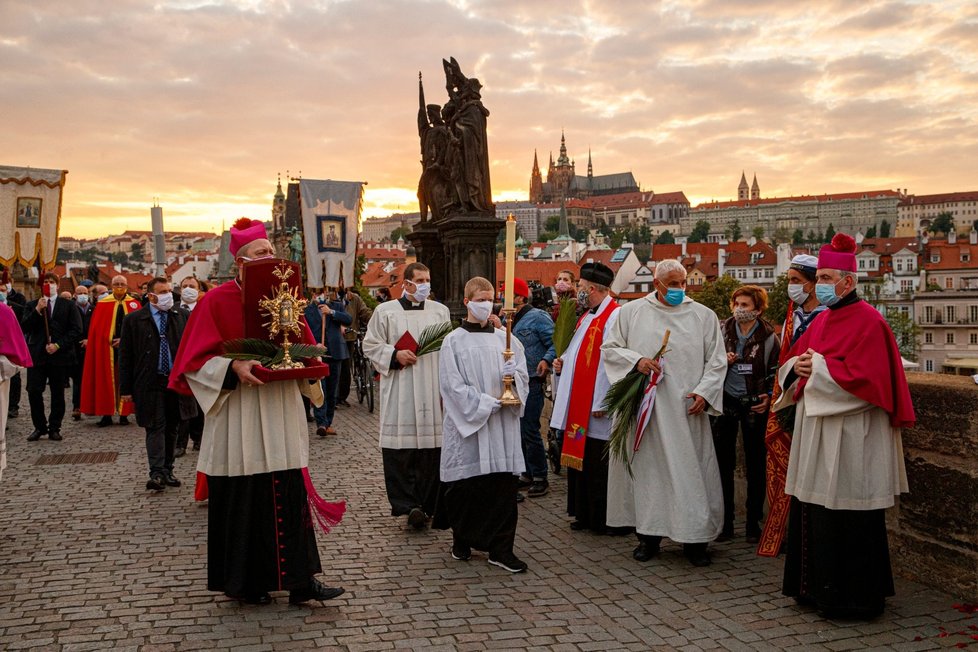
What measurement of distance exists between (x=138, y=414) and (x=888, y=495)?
6.42 m

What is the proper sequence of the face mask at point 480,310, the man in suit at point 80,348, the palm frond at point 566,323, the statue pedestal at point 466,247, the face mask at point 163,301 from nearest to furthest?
the face mask at point 480,310 < the palm frond at point 566,323 < the face mask at point 163,301 < the man in suit at point 80,348 < the statue pedestal at point 466,247

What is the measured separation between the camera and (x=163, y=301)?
8.80m

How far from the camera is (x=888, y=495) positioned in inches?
195

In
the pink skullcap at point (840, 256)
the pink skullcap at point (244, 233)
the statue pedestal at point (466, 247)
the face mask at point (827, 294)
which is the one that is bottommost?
the face mask at point (827, 294)

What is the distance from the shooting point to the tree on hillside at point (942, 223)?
172 metres

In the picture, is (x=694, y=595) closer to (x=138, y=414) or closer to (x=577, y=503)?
(x=577, y=503)

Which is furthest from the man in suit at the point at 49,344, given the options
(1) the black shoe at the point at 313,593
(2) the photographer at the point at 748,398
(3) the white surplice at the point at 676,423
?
(2) the photographer at the point at 748,398

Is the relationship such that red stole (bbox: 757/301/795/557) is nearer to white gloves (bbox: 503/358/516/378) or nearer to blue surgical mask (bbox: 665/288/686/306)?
blue surgical mask (bbox: 665/288/686/306)

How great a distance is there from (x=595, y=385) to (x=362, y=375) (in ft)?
25.3

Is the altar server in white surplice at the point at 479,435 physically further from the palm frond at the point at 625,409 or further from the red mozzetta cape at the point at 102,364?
the red mozzetta cape at the point at 102,364

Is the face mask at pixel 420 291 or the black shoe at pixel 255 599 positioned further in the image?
the face mask at pixel 420 291

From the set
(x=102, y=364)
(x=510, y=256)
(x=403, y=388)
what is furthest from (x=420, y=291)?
(x=102, y=364)

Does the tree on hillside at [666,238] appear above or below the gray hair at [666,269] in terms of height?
above

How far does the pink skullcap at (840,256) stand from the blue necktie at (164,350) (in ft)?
19.7
